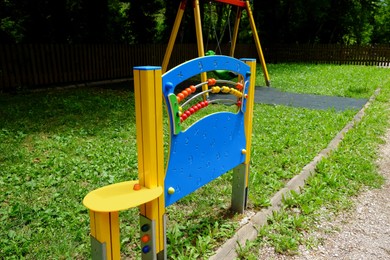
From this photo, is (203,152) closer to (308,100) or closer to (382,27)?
(308,100)

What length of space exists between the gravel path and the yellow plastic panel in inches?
42.3

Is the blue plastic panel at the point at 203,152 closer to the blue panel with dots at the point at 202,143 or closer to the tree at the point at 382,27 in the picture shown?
the blue panel with dots at the point at 202,143

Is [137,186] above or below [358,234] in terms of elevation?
above

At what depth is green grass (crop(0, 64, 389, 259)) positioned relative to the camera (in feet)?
7.67

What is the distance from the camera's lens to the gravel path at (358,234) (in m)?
2.33

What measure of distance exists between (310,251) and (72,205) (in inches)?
74.5

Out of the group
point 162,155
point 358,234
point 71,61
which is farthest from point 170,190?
point 71,61

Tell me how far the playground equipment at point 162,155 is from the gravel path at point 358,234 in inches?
31.1

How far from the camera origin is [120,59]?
11.1m

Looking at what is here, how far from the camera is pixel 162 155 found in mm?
1728

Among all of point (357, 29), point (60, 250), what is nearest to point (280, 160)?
point (60, 250)

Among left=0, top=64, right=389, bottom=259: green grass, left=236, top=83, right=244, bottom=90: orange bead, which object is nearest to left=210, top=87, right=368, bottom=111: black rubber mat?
left=0, top=64, right=389, bottom=259: green grass

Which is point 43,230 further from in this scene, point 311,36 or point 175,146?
point 311,36

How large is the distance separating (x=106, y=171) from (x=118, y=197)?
6.52ft
